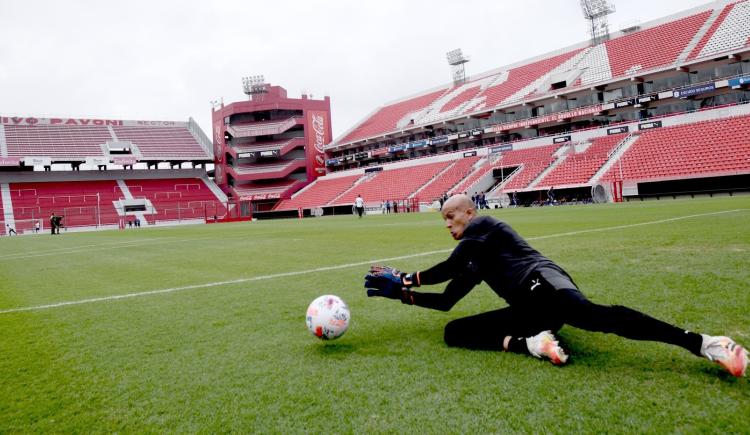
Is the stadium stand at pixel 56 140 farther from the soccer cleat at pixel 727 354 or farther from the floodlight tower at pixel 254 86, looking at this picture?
the soccer cleat at pixel 727 354

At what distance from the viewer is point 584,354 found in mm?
3061

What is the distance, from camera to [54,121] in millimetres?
61156

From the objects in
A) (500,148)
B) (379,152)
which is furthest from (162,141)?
(500,148)

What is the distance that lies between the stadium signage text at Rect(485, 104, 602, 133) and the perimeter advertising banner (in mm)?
27218

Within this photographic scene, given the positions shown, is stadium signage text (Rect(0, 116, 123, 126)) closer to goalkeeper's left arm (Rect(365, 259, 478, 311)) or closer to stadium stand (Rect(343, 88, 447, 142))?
stadium stand (Rect(343, 88, 447, 142))

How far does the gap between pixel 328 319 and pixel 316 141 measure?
6306cm

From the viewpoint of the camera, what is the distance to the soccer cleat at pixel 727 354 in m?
2.41

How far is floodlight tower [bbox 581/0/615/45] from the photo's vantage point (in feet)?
154

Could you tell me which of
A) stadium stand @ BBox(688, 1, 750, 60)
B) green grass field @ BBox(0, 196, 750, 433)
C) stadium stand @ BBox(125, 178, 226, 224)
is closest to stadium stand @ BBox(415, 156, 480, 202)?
stadium stand @ BBox(688, 1, 750, 60)

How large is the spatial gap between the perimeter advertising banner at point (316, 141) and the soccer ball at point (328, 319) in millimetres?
61413

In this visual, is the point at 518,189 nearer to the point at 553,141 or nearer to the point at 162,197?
the point at 553,141

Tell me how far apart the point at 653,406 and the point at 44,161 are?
6405 cm

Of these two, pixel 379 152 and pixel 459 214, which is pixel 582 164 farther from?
pixel 459 214

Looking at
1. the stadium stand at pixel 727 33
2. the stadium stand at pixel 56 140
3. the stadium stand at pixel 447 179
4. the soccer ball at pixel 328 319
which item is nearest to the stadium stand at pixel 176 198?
the stadium stand at pixel 56 140
